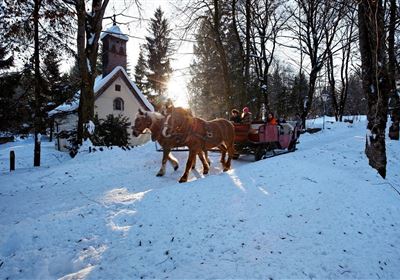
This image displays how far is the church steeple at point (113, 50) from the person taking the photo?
83.0 feet

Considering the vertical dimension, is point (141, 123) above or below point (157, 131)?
above

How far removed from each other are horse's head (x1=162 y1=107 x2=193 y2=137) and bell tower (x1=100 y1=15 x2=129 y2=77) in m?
20.5

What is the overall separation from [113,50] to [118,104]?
16.9 feet

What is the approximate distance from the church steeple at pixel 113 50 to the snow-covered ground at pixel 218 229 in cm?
2089

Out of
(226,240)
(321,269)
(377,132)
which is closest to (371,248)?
(321,269)

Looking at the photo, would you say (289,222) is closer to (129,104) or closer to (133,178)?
(133,178)

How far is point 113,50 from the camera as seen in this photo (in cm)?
2562

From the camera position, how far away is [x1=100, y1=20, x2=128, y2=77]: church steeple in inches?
997

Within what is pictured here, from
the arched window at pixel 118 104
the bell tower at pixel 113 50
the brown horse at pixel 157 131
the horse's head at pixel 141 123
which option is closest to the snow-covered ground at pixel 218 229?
the brown horse at pixel 157 131

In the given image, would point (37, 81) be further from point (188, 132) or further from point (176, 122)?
point (188, 132)

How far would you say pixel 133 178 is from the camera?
7605mm

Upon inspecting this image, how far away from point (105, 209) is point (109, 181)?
2834mm

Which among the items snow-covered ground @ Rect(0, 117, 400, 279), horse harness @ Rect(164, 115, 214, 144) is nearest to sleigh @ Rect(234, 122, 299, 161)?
horse harness @ Rect(164, 115, 214, 144)

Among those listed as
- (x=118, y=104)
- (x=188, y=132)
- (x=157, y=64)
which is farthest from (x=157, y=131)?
(x=157, y=64)
